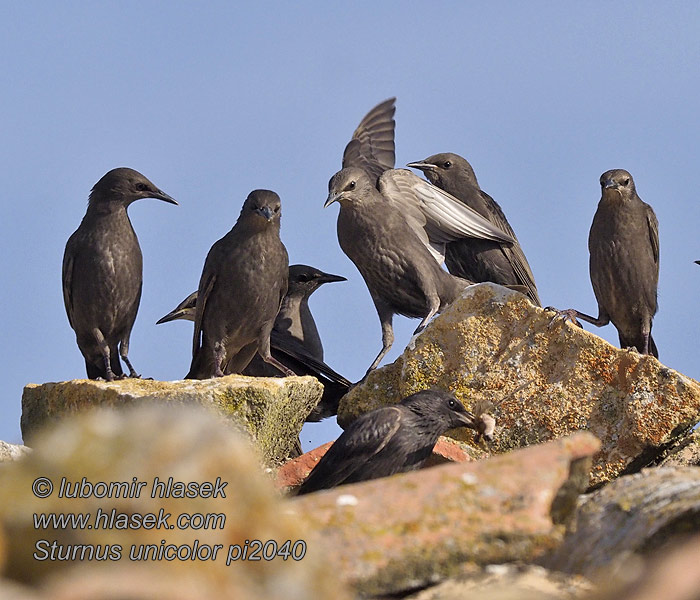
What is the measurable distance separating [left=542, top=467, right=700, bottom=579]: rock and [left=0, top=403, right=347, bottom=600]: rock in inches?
→ 52.7

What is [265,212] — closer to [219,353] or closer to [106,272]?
[219,353]

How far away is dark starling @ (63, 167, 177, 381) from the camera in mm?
9406

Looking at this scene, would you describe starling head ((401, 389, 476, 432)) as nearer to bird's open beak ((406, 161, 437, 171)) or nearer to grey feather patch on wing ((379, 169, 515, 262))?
grey feather patch on wing ((379, 169, 515, 262))

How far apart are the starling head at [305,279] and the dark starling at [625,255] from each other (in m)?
2.94

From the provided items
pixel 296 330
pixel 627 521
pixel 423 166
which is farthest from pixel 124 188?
pixel 627 521

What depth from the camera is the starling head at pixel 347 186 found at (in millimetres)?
9953

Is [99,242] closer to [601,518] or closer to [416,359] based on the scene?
[416,359]

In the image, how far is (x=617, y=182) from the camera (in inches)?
377

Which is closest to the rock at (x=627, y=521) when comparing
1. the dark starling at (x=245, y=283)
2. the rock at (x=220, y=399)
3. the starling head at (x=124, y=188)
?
the rock at (x=220, y=399)

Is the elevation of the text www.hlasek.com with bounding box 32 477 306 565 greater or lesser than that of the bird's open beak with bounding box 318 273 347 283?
lesser

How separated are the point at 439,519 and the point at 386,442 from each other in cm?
307

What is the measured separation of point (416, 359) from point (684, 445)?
6.34 feet

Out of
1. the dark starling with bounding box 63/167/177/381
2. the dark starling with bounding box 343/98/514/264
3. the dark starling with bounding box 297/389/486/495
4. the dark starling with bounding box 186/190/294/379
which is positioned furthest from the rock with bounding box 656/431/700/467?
the dark starling with bounding box 63/167/177/381

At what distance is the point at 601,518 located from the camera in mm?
4211
